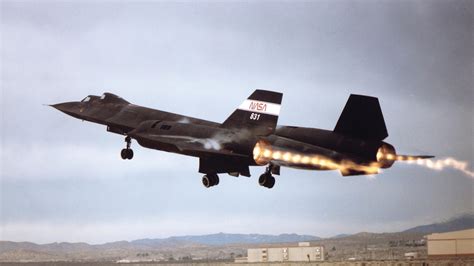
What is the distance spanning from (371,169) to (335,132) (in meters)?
3.10

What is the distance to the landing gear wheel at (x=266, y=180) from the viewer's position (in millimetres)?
50500

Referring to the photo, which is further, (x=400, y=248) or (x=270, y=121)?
(x=400, y=248)

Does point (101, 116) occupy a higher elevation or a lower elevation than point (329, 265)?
higher

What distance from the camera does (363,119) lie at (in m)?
49.2

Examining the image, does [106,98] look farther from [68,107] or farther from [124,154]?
[124,154]

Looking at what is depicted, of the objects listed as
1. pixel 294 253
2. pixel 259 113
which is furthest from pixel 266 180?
pixel 294 253

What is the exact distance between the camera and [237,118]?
166 ft

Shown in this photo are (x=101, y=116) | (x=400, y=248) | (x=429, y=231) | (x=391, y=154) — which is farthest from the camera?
(x=400, y=248)

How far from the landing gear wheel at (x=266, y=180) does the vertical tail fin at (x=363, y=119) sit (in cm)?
495

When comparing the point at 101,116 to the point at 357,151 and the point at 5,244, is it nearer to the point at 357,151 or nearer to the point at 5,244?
the point at 357,151

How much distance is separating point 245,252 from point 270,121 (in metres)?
64.6

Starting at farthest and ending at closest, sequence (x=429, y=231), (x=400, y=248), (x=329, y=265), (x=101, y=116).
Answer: (x=400, y=248), (x=329, y=265), (x=429, y=231), (x=101, y=116)

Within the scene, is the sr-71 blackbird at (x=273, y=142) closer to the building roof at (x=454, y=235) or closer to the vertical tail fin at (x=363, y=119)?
the vertical tail fin at (x=363, y=119)

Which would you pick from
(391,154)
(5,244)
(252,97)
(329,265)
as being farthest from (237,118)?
(5,244)
